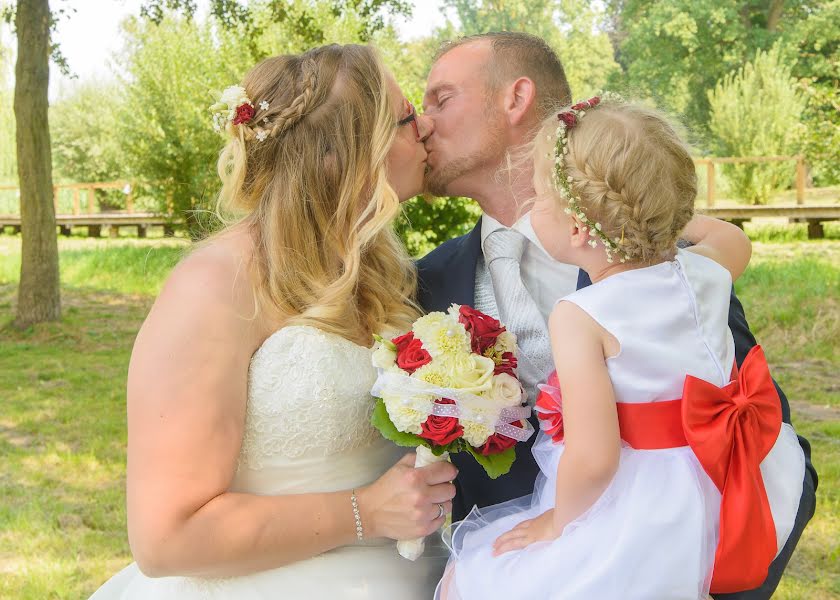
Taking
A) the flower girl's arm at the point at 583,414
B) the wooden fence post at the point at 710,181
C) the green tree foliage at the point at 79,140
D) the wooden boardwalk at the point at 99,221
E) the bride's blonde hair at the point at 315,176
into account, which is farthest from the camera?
the green tree foliage at the point at 79,140

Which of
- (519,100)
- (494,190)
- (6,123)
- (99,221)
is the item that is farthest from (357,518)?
(6,123)

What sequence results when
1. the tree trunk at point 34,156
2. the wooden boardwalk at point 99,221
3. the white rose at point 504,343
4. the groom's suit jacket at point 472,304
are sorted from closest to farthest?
the white rose at point 504,343 → the groom's suit jacket at point 472,304 → the tree trunk at point 34,156 → the wooden boardwalk at point 99,221

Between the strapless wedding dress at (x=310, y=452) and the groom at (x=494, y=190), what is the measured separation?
582 millimetres

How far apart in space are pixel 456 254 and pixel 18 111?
31.8ft

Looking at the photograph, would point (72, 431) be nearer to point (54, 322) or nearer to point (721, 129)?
point (54, 322)

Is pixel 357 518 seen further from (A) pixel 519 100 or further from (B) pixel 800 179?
(B) pixel 800 179

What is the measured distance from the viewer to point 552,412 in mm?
2379

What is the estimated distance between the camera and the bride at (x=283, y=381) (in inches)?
92.3

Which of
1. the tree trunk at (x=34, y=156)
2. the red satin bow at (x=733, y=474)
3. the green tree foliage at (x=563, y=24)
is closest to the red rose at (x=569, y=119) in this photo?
the red satin bow at (x=733, y=474)

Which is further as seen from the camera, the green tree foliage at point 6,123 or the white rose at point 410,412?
the green tree foliage at point 6,123

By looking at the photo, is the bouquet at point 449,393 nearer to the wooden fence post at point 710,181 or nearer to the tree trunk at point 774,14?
the wooden fence post at point 710,181

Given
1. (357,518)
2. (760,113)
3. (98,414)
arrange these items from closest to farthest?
(357,518) → (98,414) → (760,113)

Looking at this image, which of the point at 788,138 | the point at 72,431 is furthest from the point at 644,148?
the point at 788,138

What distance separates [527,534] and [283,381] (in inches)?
30.4
